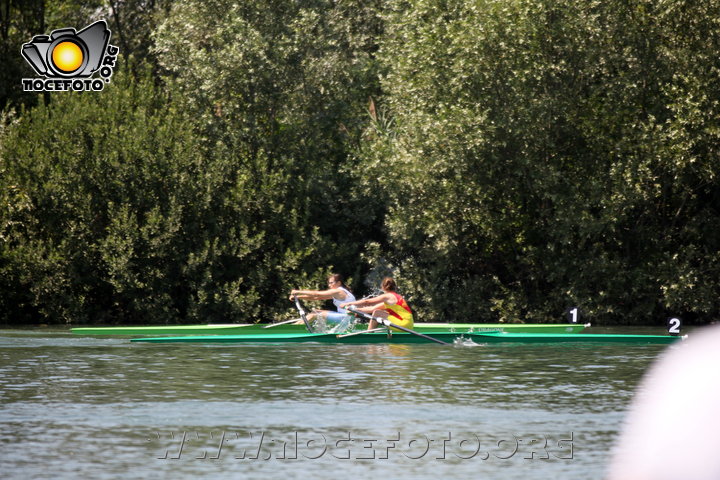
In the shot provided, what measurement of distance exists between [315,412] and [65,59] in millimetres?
26766

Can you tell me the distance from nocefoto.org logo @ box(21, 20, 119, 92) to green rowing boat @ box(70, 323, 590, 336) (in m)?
12.8

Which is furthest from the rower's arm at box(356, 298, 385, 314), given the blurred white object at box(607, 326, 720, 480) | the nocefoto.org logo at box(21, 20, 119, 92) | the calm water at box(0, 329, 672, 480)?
the blurred white object at box(607, 326, 720, 480)

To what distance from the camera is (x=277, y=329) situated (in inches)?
1006

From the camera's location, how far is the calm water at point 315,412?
1096 centimetres

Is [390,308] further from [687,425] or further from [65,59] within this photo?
[65,59]

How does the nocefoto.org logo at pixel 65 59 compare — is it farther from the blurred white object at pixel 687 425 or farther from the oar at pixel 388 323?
the blurred white object at pixel 687 425

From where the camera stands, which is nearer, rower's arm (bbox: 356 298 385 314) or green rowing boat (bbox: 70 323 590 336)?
rower's arm (bbox: 356 298 385 314)

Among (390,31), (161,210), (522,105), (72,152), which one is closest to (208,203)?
(161,210)

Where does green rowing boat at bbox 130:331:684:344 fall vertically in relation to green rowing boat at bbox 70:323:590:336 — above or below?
below

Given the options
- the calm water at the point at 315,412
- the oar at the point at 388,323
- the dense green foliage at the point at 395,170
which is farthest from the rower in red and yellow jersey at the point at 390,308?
the dense green foliage at the point at 395,170

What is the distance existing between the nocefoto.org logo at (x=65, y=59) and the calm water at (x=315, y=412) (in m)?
16.0

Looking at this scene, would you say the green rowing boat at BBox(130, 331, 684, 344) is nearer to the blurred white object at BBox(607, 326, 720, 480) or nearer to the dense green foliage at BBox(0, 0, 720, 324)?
the dense green foliage at BBox(0, 0, 720, 324)

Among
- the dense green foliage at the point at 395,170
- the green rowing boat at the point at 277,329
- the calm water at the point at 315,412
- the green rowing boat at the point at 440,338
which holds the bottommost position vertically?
the calm water at the point at 315,412

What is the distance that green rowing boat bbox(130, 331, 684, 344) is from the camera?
76.8ft
